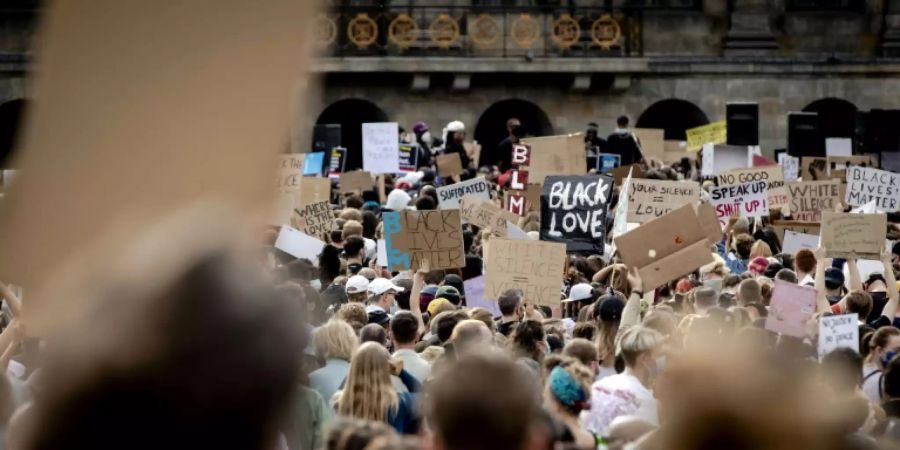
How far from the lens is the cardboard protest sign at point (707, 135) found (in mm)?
23578

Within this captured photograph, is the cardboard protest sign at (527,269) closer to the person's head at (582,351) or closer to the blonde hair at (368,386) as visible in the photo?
the person's head at (582,351)

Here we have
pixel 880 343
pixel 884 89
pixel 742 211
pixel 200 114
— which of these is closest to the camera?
pixel 200 114

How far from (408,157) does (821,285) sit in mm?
11210

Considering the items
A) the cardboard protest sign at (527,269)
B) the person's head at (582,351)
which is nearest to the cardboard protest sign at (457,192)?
the cardboard protest sign at (527,269)

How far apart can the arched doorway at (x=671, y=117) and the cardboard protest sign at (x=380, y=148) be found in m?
12.7

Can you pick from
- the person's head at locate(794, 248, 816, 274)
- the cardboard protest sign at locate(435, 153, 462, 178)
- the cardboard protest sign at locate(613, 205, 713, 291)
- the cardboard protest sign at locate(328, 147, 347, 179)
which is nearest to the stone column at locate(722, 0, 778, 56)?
the cardboard protest sign at locate(328, 147, 347, 179)

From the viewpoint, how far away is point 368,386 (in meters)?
5.75

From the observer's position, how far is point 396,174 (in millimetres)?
→ 21344

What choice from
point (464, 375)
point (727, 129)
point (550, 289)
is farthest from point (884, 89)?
point (464, 375)

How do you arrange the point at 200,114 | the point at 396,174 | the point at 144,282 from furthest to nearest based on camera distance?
the point at 396,174
the point at 200,114
the point at 144,282

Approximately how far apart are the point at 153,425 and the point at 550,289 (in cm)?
851

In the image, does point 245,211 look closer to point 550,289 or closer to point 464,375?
point 464,375

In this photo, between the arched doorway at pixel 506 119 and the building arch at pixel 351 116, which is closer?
the building arch at pixel 351 116

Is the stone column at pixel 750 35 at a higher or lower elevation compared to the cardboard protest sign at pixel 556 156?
higher
